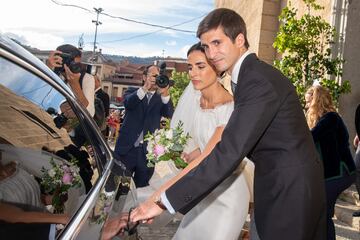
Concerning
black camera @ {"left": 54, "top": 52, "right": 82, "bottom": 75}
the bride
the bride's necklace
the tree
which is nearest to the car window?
the bride

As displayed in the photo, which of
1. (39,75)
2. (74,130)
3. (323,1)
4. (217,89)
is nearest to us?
(39,75)

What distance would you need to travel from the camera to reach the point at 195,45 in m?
3.64

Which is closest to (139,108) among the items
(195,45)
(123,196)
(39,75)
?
(195,45)

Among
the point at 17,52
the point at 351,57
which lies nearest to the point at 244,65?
the point at 17,52

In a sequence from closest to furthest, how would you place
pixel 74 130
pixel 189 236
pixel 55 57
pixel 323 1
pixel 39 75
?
pixel 39 75
pixel 74 130
pixel 189 236
pixel 55 57
pixel 323 1

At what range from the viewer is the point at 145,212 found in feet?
6.56

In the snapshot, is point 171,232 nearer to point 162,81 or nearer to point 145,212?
point 162,81

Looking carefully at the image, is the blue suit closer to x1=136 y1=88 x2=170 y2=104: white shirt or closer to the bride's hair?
x1=136 y1=88 x2=170 y2=104: white shirt

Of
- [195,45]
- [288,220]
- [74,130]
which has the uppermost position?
[195,45]

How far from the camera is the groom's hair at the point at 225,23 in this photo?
2.24 meters

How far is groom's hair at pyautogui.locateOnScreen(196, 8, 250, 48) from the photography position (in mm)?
2236

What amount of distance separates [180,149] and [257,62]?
50.5 inches

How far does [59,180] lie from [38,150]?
0.13 meters

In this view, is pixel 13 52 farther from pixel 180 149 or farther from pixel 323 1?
pixel 323 1
